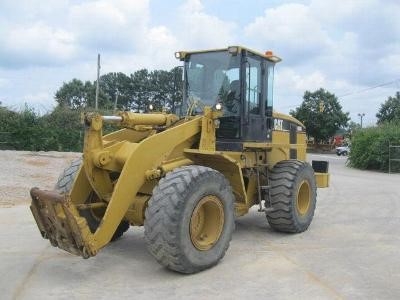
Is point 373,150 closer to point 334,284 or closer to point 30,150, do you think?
point 30,150

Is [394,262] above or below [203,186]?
below

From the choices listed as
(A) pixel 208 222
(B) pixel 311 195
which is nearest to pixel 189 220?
(A) pixel 208 222

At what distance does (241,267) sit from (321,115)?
55.8 meters

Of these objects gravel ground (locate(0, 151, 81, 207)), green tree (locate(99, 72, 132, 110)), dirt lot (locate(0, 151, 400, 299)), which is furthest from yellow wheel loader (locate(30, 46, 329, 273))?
green tree (locate(99, 72, 132, 110))

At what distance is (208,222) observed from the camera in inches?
275

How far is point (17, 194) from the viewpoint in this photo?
13766 millimetres

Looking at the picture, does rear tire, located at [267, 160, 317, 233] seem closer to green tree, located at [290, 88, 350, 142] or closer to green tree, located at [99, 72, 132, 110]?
green tree, located at [99, 72, 132, 110]

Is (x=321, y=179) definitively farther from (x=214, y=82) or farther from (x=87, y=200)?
(x=87, y=200)

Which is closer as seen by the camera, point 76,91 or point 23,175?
point 23,175

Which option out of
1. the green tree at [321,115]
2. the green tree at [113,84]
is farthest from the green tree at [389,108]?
the green tree at [113,84]

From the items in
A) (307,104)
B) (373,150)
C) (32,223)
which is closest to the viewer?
(32,223)

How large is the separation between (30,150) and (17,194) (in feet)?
54.5

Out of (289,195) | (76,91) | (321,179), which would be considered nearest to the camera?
(289,195)

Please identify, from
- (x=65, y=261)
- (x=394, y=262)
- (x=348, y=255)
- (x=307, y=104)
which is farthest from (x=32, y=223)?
(x=307, y=104)
